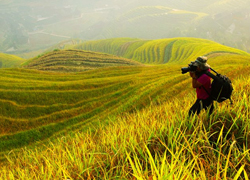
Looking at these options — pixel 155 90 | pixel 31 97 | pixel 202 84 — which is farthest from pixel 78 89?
pixel 202 84

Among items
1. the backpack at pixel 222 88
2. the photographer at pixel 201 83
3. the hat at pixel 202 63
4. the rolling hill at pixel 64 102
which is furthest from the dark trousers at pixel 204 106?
the rolling hill at pixel 64 102

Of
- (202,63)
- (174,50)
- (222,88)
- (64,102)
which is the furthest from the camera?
(174,50)

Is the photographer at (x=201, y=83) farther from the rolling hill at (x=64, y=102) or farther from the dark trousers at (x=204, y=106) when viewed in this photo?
the rolling hill at (x=64, y=102)

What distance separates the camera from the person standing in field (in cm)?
377

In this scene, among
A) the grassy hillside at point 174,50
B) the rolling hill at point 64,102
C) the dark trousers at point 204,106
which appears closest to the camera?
the dark trousers at point 204,106

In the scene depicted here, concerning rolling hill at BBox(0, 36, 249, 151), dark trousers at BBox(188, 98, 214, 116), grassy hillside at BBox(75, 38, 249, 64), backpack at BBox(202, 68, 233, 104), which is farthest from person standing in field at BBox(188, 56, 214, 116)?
grassy hillside at BBox(75, 38, 249, 64)

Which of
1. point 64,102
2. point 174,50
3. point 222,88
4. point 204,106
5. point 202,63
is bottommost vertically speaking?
point 64,102

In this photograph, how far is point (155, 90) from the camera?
1540 centimetres

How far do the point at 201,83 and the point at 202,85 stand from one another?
0.20 ft

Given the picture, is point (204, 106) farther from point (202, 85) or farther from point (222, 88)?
point (222, 88)

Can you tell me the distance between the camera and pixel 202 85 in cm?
391

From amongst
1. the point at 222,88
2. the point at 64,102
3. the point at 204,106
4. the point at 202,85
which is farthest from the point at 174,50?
the point at 222,88

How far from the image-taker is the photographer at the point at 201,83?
12.4ft

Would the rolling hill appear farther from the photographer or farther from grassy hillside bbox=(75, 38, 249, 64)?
grassy hillside bbox=(75, 38, 249, 64)
